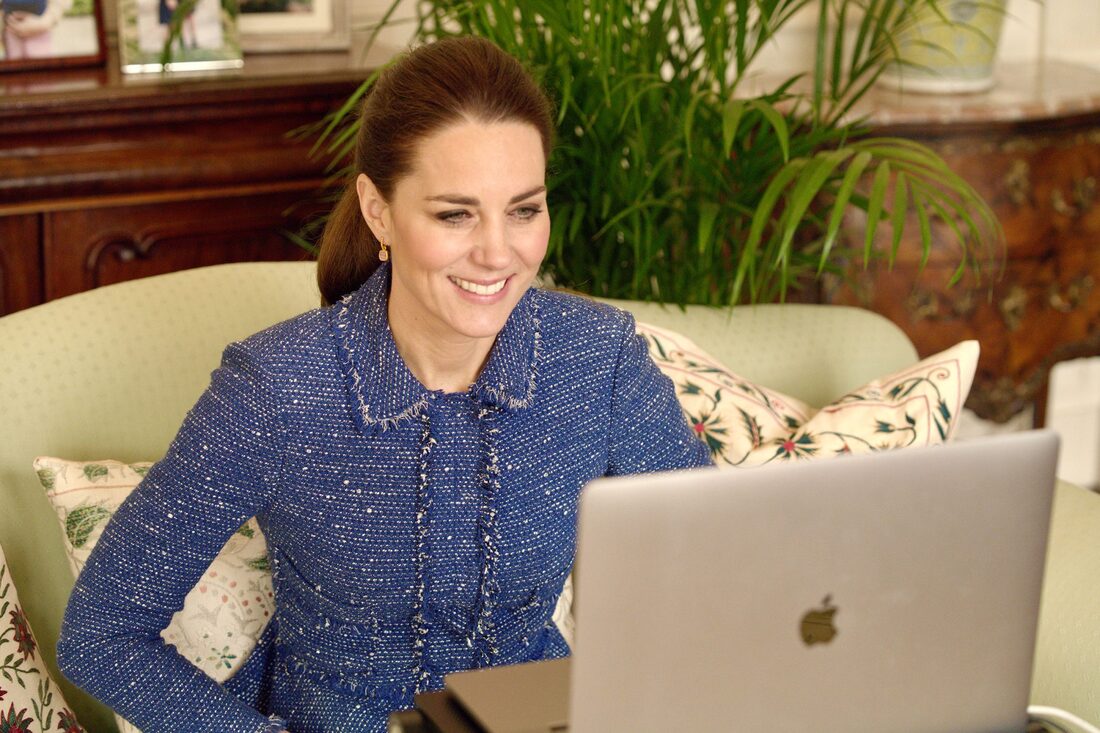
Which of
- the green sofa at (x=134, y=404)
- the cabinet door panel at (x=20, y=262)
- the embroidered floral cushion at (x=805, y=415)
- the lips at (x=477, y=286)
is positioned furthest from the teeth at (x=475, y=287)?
the cabinet door panel at (x=20, y=262)

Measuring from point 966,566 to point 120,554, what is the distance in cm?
82

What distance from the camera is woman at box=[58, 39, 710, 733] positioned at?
1.40 meters

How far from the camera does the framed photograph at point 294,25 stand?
2668mm

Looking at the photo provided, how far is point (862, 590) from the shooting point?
3.08 ft

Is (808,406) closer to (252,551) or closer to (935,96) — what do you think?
(252,551)

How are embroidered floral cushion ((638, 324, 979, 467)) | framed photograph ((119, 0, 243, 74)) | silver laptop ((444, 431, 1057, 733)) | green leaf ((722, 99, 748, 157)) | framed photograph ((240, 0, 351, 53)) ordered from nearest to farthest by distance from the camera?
silver laptop ((444, 431, 1057, 733)) < embroidered floral cushion ((638, 324, 979, 467)) < green leaf ((722, 99, 748, 157)) < framed photograph ((119, 0, 243, 74)) < framed photograph ((240, 0, 351, 53))

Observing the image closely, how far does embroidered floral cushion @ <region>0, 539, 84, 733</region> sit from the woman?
11 cm

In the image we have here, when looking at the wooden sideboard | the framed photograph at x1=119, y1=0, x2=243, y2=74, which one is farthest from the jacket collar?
the framed photograph at x1=119, y1=0, x2=243, y2=74

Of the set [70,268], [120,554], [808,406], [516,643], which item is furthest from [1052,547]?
[70,268]

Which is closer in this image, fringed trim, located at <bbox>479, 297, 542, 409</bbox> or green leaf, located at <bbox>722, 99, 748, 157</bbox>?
fringed trim, located at <bbox>479, 297, 542, 409</bbox>

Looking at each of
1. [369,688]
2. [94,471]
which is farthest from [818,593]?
[94,471]

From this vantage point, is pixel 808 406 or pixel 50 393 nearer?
pixel 50 393

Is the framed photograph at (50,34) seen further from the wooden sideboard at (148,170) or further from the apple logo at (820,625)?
the apple logo at (820,625)

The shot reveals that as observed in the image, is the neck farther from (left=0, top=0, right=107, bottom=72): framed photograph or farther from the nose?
(left=0, top=0, right=107, bottom=72): framed photograph
